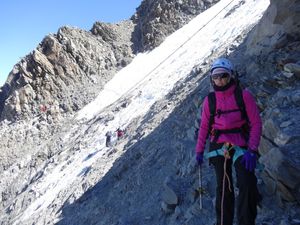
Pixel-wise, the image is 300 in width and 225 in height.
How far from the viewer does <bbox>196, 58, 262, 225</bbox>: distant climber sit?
5.62 metres

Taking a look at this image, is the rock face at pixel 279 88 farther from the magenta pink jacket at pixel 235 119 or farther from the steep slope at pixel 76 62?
the steep slope at pixel 76 62

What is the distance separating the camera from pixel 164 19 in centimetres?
4278

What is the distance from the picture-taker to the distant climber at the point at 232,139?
18.5 ft

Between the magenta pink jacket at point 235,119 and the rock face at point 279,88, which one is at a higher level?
the magenta pink jacket at point 235,119

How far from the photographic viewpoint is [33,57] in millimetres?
38562

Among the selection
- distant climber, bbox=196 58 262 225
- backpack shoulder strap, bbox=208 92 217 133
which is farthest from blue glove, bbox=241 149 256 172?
backpack shoulder strap, bbox=208 92 217 133

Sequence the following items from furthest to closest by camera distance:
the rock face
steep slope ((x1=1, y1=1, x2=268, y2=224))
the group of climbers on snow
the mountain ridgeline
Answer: the group of climbers on snow
steep slope ((x1=1, y1=1, x2=268, y2=224))
the mountain ridgeline
the rock face

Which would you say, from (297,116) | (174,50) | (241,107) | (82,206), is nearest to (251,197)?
(241,107)

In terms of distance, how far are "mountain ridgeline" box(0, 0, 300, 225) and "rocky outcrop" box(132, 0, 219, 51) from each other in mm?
101

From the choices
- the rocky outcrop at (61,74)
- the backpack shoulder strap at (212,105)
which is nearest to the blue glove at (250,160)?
the backpack shoulder strap at (212,105)

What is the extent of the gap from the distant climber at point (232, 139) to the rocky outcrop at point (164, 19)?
35.6 meters

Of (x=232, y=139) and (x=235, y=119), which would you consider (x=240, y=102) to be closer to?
(x=235, y=119)

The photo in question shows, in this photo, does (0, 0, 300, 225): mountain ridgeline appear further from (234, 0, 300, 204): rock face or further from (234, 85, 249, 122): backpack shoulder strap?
(234, 85, 249, 122): backpack shoulder strap

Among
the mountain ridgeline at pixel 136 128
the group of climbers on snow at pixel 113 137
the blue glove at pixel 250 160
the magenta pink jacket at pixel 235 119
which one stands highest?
the magenta pink jacket at pixel 235 119
